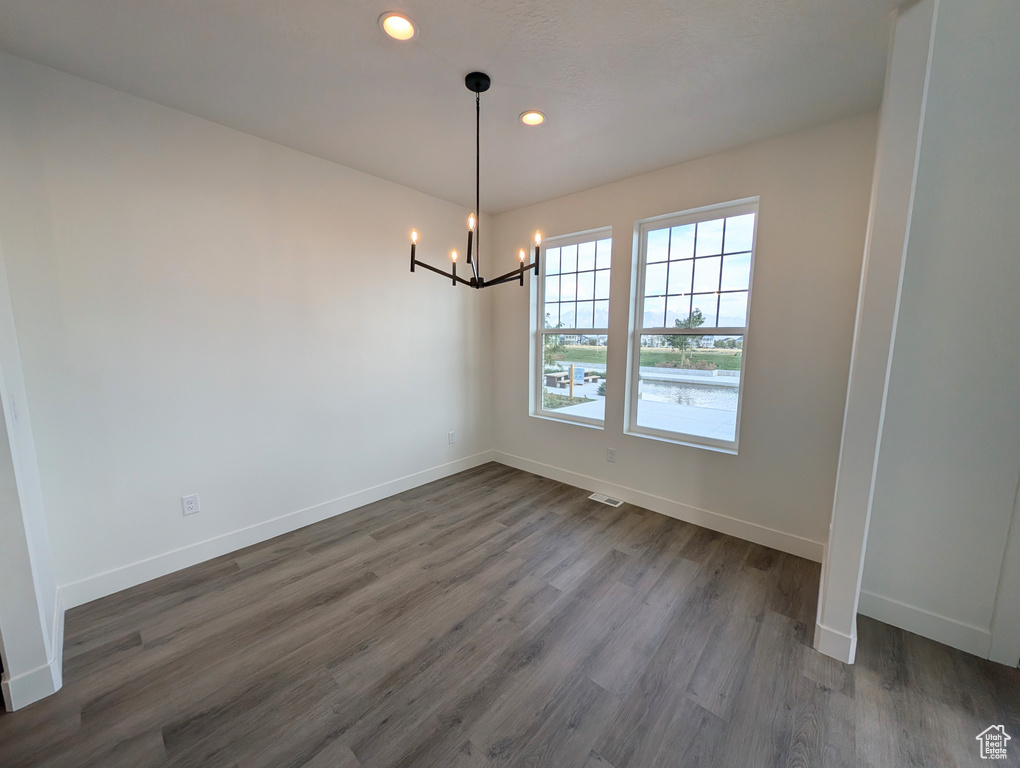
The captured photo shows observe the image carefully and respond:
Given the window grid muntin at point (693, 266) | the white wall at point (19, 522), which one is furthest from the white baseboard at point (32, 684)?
the window grid muntin at point (693, 266)

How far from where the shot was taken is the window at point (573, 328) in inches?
134

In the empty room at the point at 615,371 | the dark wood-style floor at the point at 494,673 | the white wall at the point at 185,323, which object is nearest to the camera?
the dark wood-style floor at the point at 494,673

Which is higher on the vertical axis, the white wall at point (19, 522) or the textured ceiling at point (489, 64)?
the textured ceiling at point (489, 64)

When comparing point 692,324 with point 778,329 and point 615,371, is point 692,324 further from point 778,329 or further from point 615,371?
point 615,371

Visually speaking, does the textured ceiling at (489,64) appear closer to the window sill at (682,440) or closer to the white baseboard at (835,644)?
the window sill at (682,440)

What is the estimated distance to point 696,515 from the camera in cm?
292

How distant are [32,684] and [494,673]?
1852 mm

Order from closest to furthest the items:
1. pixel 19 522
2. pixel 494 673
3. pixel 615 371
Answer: pixel 19 522, pixel 494 673, pixel 615 371

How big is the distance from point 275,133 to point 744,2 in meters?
2.60

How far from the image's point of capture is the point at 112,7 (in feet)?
4.87

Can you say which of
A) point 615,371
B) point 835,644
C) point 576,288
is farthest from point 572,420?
point 835,644

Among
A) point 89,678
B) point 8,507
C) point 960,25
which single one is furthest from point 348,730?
point 960,25

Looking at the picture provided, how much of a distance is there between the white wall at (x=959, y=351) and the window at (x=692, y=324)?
2.96 ft

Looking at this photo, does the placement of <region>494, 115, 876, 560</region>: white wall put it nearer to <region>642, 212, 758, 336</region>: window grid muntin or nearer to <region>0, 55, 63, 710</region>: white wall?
<region>642, 212, 758, 336</region>: window grid muntin
